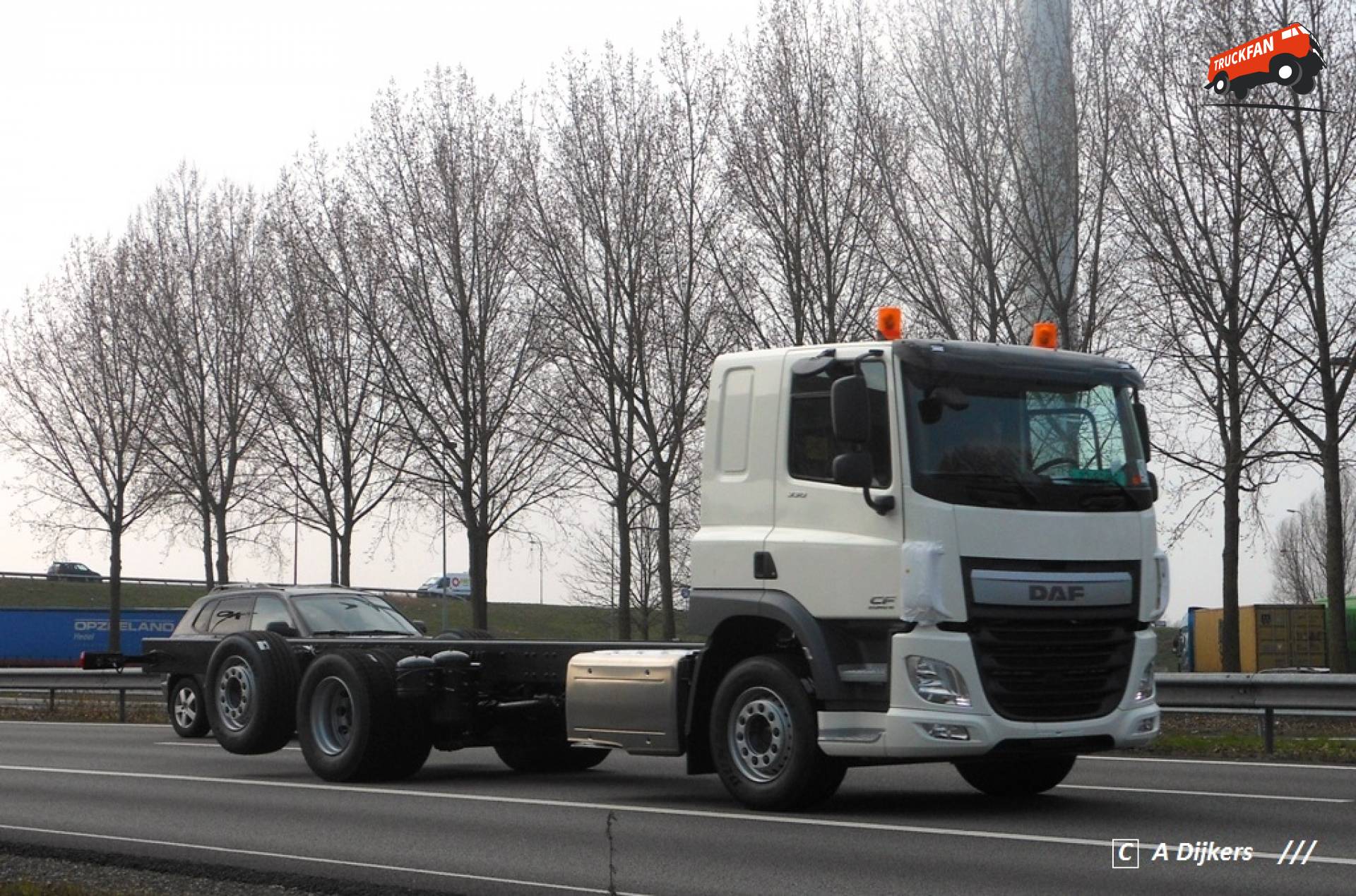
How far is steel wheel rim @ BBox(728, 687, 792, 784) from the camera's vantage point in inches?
417

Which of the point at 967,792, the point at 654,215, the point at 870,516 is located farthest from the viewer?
the point at 654,215

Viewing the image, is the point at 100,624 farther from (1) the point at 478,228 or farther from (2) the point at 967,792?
(2) the point at 967,792

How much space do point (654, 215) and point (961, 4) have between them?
7019mm

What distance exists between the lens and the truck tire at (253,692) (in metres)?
14.3

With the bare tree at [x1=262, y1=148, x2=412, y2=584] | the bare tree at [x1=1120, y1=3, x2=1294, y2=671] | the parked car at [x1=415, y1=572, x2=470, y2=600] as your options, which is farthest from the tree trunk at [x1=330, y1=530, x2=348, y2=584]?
the parked car at [x1=415, y1=572, x2=470, y2=600]

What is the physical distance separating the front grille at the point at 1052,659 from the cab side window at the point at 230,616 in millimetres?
10773

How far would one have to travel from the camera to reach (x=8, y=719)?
91.4 ft

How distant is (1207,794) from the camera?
38.1 feet

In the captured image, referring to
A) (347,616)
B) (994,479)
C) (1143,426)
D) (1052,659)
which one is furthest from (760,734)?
(347,616)

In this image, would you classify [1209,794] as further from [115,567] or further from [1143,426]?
[115,567]

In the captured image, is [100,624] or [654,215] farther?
[100,624]

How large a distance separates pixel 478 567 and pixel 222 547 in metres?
9.53

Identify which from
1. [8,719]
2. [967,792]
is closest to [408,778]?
[967,792]

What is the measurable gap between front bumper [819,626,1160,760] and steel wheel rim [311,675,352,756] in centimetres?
481
